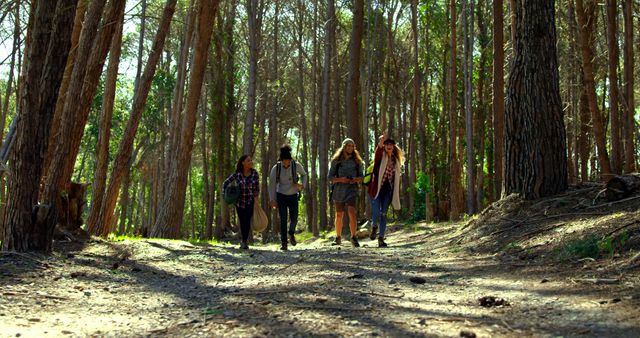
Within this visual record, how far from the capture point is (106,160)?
15211 mm

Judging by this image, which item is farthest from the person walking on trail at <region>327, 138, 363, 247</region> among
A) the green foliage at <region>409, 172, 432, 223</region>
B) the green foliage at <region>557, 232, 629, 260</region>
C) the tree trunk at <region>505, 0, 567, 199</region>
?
the green foliage at <region>409, 172, 432, 223</region>

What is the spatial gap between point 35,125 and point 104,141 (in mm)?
7674

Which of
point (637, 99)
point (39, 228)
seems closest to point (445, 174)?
point (637, 99)

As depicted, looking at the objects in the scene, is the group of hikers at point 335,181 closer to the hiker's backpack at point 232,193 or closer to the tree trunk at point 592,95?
the hiker's backpack at point 232,193

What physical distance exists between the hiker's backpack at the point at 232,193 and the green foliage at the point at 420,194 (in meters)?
11.5

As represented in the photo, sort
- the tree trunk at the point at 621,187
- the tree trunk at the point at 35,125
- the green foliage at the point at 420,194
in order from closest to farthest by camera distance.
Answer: the tree trunk at the point at 35,125 < the tree trunk at the point at 621,187 < the green foliage at the point at 420,194

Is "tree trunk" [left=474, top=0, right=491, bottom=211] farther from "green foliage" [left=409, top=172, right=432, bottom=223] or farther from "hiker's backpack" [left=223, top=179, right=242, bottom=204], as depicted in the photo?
"hiker's backpack" [left=223, top=179, right=242, bottom=204]

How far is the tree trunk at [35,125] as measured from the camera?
26.7ft

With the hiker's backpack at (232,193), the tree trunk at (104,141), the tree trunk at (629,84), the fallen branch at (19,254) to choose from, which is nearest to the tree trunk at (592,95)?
the tree trunk at (629,84)

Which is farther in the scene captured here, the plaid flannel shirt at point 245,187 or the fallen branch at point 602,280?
the plaid flannel shirt at point 245,187

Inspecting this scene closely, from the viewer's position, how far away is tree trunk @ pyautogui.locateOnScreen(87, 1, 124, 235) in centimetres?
1432

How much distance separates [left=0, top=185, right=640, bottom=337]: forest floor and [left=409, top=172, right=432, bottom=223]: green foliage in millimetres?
12062

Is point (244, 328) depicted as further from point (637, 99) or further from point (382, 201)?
point (637, 99)

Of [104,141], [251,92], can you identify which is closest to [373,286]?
[104,141]
